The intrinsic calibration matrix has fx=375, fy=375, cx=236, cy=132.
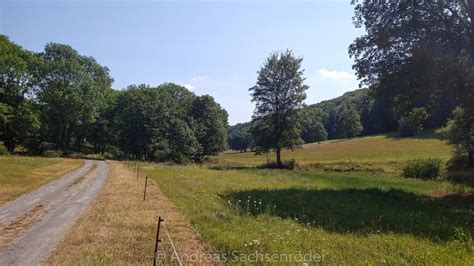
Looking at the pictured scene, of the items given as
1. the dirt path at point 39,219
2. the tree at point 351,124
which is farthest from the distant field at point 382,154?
the dirt path at point 39,219

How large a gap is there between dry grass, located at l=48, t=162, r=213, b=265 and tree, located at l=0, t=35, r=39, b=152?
54648mm

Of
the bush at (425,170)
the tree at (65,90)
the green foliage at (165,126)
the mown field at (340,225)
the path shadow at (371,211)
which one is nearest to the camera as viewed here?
the mown field at (340,225)

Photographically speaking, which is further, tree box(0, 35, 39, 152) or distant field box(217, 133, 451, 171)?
tree box(0, 35, 39, 152)

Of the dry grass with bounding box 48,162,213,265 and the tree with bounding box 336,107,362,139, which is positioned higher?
the tree with bounding box 336,107,362,139

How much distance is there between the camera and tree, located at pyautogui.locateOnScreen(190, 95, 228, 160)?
85188 millimetres

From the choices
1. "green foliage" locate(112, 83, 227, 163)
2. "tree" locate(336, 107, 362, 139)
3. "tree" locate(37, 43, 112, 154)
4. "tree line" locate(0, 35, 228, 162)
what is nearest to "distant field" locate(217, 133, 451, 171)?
"green foliage" locate(112, 83, 227, 163)

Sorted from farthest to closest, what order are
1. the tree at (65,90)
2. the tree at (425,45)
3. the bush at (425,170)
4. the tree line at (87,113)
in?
the tree at (65,90)
the tree line at (87,113)
the bush at (425,170)
the tree at (425,45)

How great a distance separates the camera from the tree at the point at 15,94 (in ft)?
206

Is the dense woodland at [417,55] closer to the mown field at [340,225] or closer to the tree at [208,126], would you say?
the mown field at [340,225]

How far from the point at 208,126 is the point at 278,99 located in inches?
1218

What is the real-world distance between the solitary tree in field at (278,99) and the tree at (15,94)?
1547 inches

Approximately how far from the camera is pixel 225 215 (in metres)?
14.1

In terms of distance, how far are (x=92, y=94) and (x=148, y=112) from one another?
12610 mm

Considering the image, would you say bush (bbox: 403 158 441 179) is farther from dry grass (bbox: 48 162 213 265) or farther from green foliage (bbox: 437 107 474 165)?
dry grass (bbox: 48 162 213 265)
